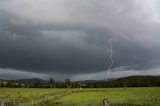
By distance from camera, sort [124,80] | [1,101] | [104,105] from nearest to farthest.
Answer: [104,105] < [1,101] < [124,80]

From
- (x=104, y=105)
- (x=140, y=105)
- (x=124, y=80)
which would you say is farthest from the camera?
(x=124, y=80)

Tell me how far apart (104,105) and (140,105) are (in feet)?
119

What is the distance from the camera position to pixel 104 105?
1605 cm

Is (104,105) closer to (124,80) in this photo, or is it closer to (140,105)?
(140,105)

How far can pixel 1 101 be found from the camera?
60.6ft

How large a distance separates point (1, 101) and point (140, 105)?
116 ft

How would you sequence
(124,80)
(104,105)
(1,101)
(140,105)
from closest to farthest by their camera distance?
(104,105) < (1,101) < (140,105) < (124,80)

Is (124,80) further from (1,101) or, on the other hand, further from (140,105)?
(1,101)

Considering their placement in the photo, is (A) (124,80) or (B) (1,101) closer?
(B) (1,101)

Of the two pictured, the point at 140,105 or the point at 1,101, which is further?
the point at 140,105

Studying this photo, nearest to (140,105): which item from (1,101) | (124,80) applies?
(1,101)

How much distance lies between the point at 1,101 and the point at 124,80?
183 metres

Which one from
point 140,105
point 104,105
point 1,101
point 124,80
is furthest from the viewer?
point 124,80

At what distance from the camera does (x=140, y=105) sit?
50.9 m
